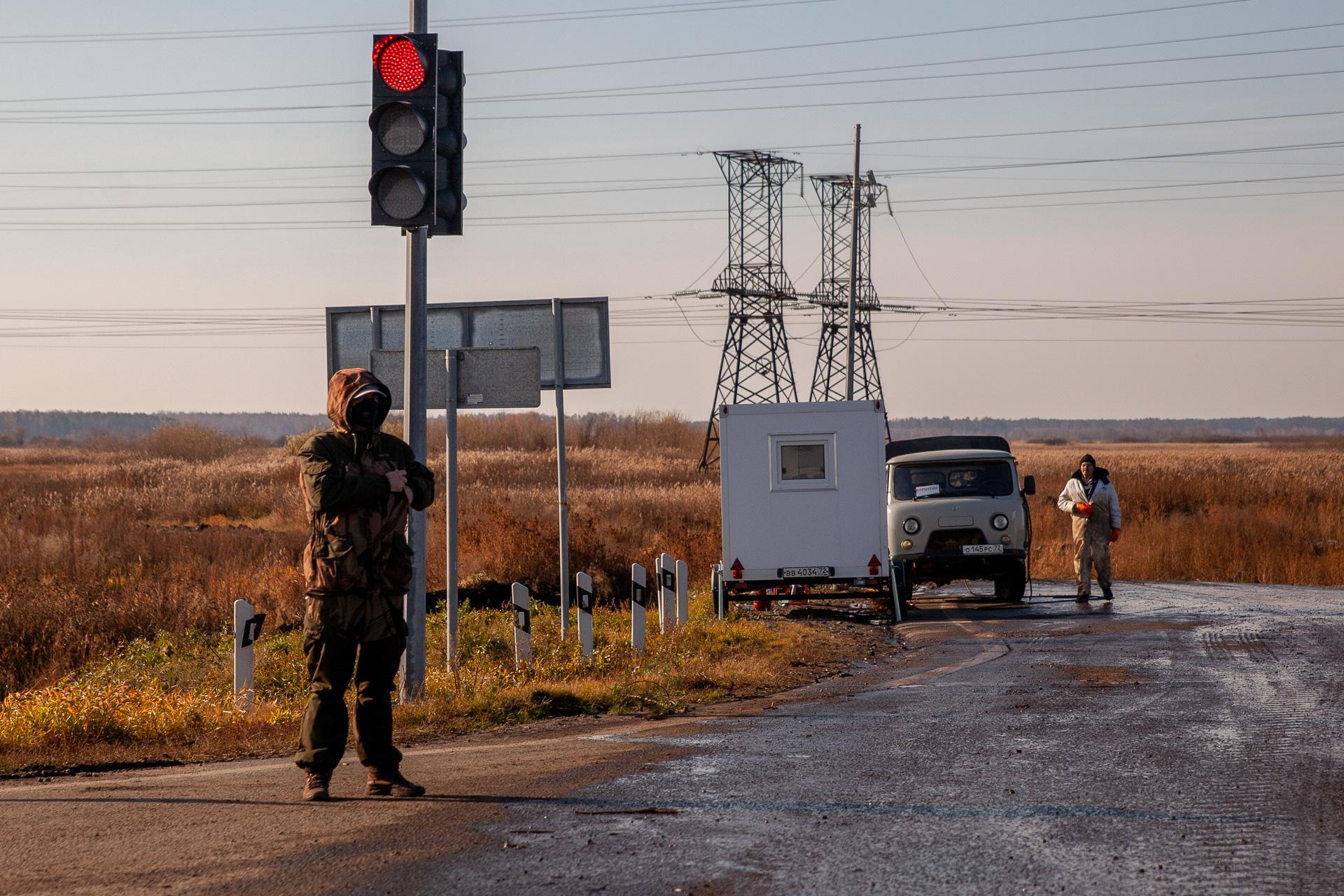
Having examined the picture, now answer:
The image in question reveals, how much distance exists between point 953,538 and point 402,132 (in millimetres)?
Result: 13013

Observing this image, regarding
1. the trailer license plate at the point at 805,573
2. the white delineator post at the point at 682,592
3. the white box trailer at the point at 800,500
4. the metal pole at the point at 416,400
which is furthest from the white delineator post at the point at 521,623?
the trailer license plate at the point at 805,573

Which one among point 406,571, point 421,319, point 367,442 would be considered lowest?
point 406,571

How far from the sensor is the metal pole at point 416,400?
981cm

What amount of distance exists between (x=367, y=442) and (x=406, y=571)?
0.62 m

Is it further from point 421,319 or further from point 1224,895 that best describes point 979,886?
point 421,319

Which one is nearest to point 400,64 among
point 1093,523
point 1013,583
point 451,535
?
point 451,535

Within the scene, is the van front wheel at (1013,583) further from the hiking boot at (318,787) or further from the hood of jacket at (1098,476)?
the hiking boot at (318,787)

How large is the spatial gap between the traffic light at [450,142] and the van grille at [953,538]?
12.4 m

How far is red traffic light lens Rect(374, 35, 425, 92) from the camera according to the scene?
9.13 m

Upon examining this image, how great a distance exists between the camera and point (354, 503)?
626cm

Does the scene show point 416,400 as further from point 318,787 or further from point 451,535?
point 318,787

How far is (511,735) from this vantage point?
9117mm

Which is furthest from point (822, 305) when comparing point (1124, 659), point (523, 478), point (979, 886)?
point (979, 886)

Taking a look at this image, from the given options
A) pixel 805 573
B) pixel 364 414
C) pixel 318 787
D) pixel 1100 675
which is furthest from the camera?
pixel 805 573
